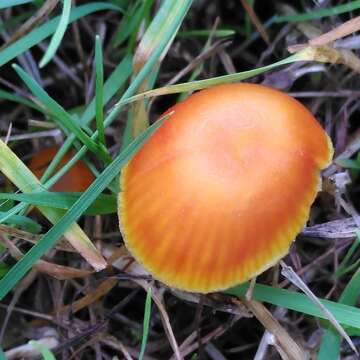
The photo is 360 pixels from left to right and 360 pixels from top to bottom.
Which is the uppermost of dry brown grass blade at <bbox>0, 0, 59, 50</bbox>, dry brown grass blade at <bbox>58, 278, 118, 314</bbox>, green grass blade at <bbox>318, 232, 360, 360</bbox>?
dry brown grass blade at <bbox>0, 0, 59, 50</bbox>

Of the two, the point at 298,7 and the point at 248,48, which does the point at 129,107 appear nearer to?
the point at 248,48

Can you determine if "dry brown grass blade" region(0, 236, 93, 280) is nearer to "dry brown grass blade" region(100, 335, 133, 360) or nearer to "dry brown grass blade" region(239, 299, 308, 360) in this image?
"dry brown grass blade" region(100, 335, 133, 360)

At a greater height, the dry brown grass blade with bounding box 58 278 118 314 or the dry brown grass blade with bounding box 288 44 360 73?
the dry brown grass blade with bounding box 288 44 360 73

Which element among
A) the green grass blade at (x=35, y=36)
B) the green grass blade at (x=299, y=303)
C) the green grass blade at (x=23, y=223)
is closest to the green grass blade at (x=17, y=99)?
the green grass blade at (x=35, y=36)

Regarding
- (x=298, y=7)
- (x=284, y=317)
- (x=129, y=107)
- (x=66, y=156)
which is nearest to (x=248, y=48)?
(x=298, y=7)

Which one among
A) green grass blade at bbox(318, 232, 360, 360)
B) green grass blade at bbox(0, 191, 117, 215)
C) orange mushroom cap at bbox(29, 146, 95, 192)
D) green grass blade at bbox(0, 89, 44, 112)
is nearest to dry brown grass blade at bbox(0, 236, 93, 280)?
green grass blade at bbox(0, 191, 117, 215)

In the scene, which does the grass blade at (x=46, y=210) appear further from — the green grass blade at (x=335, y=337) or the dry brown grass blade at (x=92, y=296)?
the green grass blade at (x=335, y=337)
